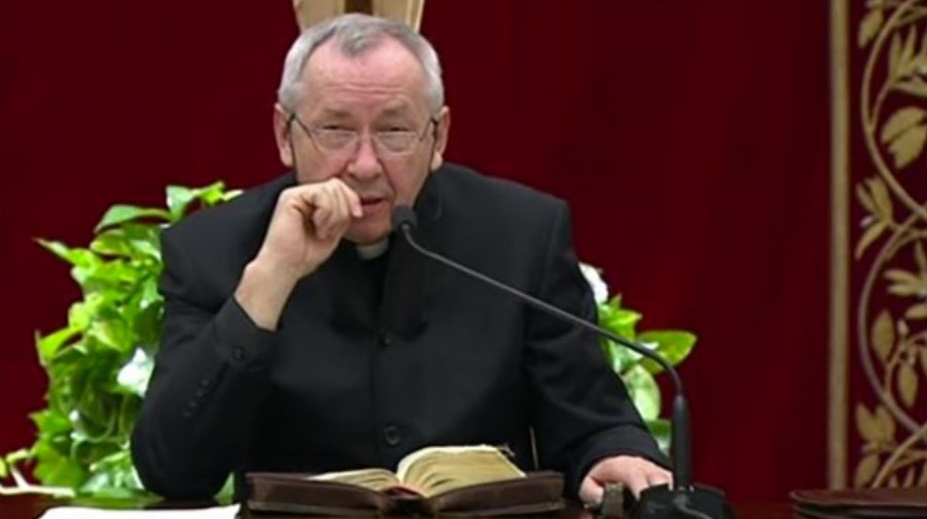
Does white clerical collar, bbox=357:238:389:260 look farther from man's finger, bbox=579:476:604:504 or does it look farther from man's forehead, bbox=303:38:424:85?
man's finger, bbox=579:476:604:504

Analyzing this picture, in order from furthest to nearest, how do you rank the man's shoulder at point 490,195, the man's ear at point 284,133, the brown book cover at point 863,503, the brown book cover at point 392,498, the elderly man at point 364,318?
the man's shoulder at point 490,195 < the man's ear at point 284,133 < the elderly man at point 364,318 < the brown book cover at point 392,498 < the brown book cover at point 863,503

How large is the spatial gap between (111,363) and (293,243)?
51 cm

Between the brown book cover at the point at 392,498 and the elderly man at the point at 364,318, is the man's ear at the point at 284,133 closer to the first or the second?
the elderly man at the point at 364,318

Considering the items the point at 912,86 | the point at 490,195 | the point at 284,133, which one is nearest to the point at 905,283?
the point at 912,86

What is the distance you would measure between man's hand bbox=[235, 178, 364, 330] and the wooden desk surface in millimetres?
214

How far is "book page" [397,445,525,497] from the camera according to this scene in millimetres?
2398

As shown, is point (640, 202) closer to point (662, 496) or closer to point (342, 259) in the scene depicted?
point (342, 259)

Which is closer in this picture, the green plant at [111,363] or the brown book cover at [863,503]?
the brown book cover at [863,503]

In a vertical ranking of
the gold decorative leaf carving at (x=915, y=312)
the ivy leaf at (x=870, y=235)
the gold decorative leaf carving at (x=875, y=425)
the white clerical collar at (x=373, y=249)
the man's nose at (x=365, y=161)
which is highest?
the man's nose at (x=365, y=161)

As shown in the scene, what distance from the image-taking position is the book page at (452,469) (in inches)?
94.4

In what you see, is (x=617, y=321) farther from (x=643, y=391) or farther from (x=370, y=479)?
(x=370, y=479)

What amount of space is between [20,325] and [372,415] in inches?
52.7

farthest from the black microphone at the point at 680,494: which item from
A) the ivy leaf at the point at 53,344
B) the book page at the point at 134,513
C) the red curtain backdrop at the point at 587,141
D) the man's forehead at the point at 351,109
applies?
the red curtain backdrop at the point at 587,141

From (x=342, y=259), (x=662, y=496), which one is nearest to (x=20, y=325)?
(x=342, y=259)
